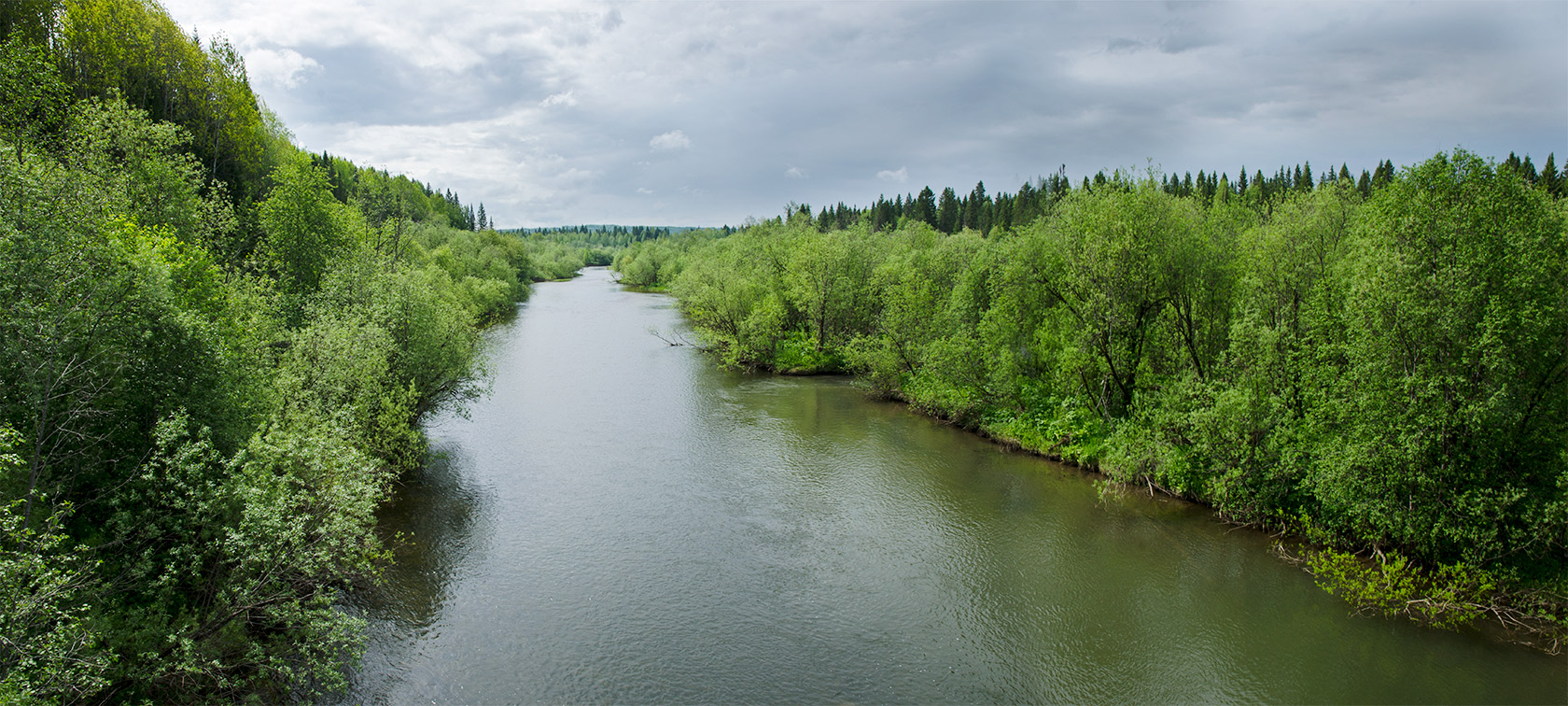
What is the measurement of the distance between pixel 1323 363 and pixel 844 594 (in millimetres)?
14322

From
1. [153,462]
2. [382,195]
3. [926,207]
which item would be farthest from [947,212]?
[153,462]

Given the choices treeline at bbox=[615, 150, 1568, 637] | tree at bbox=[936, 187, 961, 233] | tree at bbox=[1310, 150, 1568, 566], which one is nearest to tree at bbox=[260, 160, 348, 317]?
treeline at bbox=[615, 150, 1568, 637]

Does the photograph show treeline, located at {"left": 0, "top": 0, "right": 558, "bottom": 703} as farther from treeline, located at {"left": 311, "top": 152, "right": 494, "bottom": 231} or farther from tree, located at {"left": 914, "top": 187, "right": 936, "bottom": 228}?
tree, located at {"left": 914, "top": 187, "right": 936, "bottom": 228}

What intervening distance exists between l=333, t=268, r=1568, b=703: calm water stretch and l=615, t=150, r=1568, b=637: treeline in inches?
68.3

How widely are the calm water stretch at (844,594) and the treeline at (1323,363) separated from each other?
1734 mm

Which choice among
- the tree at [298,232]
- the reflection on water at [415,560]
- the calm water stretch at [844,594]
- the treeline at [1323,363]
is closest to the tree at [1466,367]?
the treeline at [1323,363]

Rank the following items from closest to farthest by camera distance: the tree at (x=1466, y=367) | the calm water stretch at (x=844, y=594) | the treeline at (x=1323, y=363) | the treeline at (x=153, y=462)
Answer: the treeline at (x=153, y=462) < the calm water stretch at (x=844, y=594) < the tree at (x=1466, y=367) < the treeline at (x=1323, y=363)

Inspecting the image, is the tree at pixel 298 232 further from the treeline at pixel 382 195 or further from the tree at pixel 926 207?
the tree at pixel 926 207

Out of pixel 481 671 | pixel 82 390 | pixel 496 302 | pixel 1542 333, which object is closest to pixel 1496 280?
pixel 1542 333

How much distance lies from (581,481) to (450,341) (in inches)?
278

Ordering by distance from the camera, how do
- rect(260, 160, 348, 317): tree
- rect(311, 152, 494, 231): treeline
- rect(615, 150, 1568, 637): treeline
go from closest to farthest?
1. rect(615, 150, 1568, 637): treeline
2. rect(260, 160, 348, 317): tree
3. rect(311, 152, 494, 231): treeline

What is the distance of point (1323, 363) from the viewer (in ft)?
61.3

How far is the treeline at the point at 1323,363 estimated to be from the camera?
15.0 metres

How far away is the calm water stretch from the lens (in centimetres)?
1371
